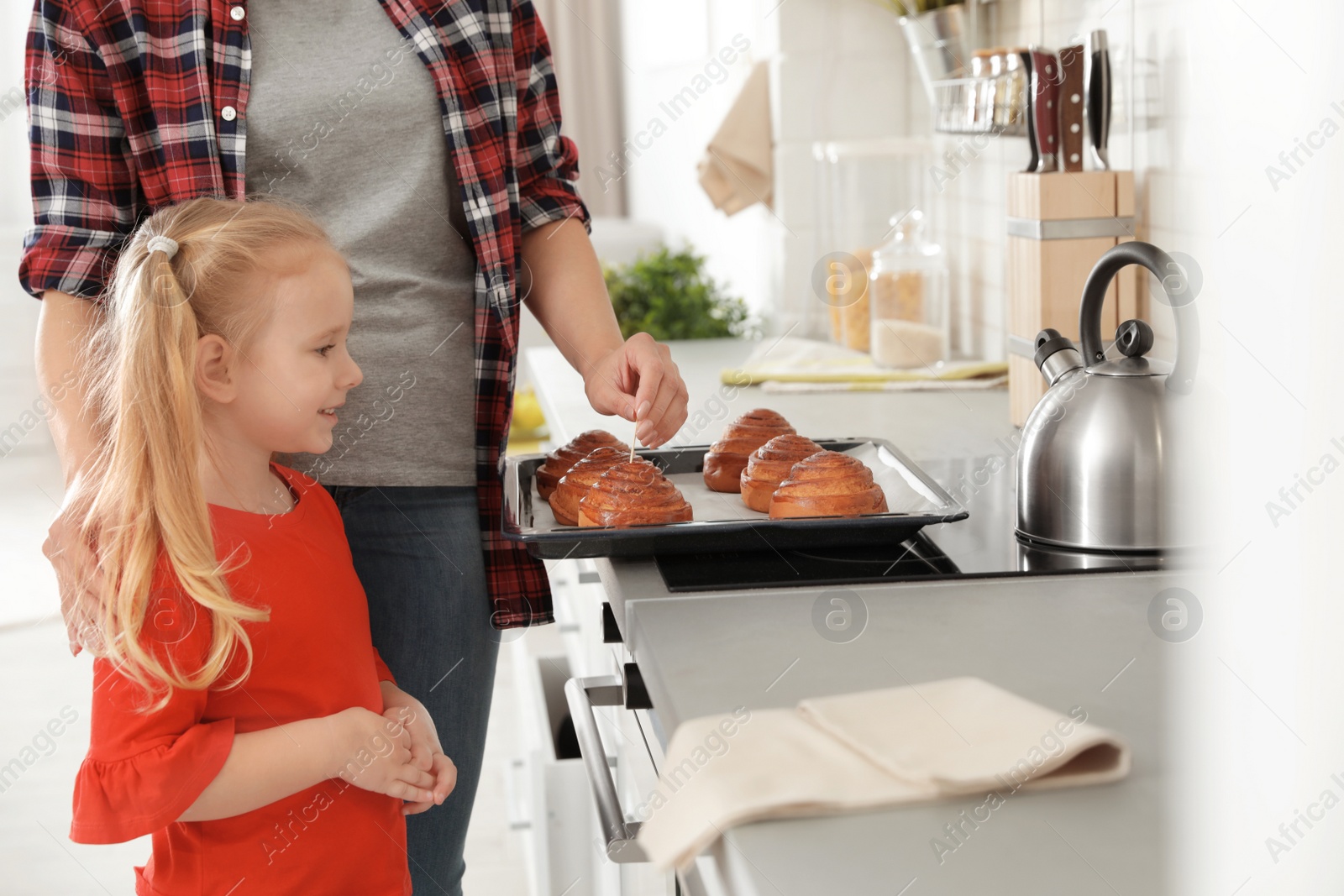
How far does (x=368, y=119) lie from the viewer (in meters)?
1.06

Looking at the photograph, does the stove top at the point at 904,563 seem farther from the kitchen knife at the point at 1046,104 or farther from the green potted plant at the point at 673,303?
the green potted plant at the point at 673,303

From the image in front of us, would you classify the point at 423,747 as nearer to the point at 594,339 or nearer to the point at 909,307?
the point at 594,339

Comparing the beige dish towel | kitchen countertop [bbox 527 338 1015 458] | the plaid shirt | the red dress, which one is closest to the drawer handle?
kitchen countertop [bbox 527 338 1015 458]

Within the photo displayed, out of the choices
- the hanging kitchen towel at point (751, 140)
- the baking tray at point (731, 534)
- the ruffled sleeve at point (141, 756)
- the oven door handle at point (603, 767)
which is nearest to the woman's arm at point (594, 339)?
the baking tray at point (731, 534)

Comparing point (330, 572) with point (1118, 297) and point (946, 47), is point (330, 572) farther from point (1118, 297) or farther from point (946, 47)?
point (946, 47)

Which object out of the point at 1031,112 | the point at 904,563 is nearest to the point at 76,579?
the point at 904,563

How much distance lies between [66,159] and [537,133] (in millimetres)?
428

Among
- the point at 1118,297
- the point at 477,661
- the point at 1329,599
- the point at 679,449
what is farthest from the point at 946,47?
the point at 1329,599

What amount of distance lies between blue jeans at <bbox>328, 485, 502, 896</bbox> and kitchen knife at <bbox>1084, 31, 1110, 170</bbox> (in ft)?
3.22

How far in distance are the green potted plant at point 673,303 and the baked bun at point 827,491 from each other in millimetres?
1762

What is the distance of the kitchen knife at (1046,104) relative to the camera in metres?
1.61

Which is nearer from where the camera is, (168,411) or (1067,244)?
(168,411)

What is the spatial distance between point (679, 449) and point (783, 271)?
137 cm

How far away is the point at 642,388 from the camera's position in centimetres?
110
